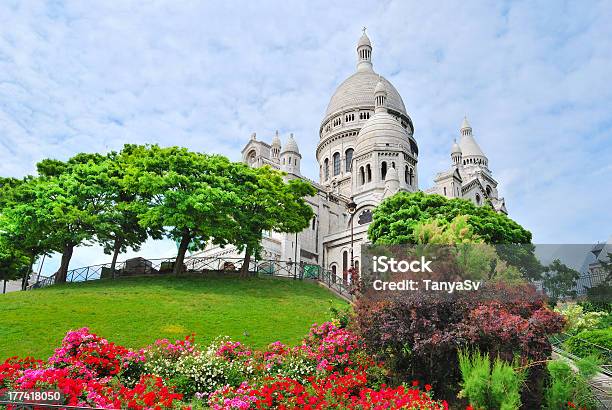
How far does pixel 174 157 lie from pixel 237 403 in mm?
22411

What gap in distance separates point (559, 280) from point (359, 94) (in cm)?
5804

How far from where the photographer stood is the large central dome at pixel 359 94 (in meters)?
74.5

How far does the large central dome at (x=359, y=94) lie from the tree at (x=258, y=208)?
4221cm

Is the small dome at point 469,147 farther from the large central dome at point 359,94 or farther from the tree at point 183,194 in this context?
the tree at point 183,194

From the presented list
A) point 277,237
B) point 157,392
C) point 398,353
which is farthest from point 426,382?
point 277,237

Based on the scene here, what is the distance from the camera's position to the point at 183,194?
29625 mm

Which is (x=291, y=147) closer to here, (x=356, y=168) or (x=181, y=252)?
(x=356, y=168)

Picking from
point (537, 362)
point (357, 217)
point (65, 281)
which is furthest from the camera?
point (357, 217)

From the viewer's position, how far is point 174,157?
31484 millimetres

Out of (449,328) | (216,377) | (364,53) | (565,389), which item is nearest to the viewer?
(565,389)

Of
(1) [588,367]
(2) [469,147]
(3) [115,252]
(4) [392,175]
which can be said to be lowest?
(1) [588,367]

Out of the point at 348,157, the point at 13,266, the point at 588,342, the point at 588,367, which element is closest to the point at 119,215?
the point at 13,266

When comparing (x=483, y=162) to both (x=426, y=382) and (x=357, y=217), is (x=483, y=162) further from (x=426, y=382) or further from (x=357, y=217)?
(x=426, y=382)

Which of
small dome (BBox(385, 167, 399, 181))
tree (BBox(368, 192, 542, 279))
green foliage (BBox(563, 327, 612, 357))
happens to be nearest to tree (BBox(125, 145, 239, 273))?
tree (BBox(368, 192, 542, 279))
